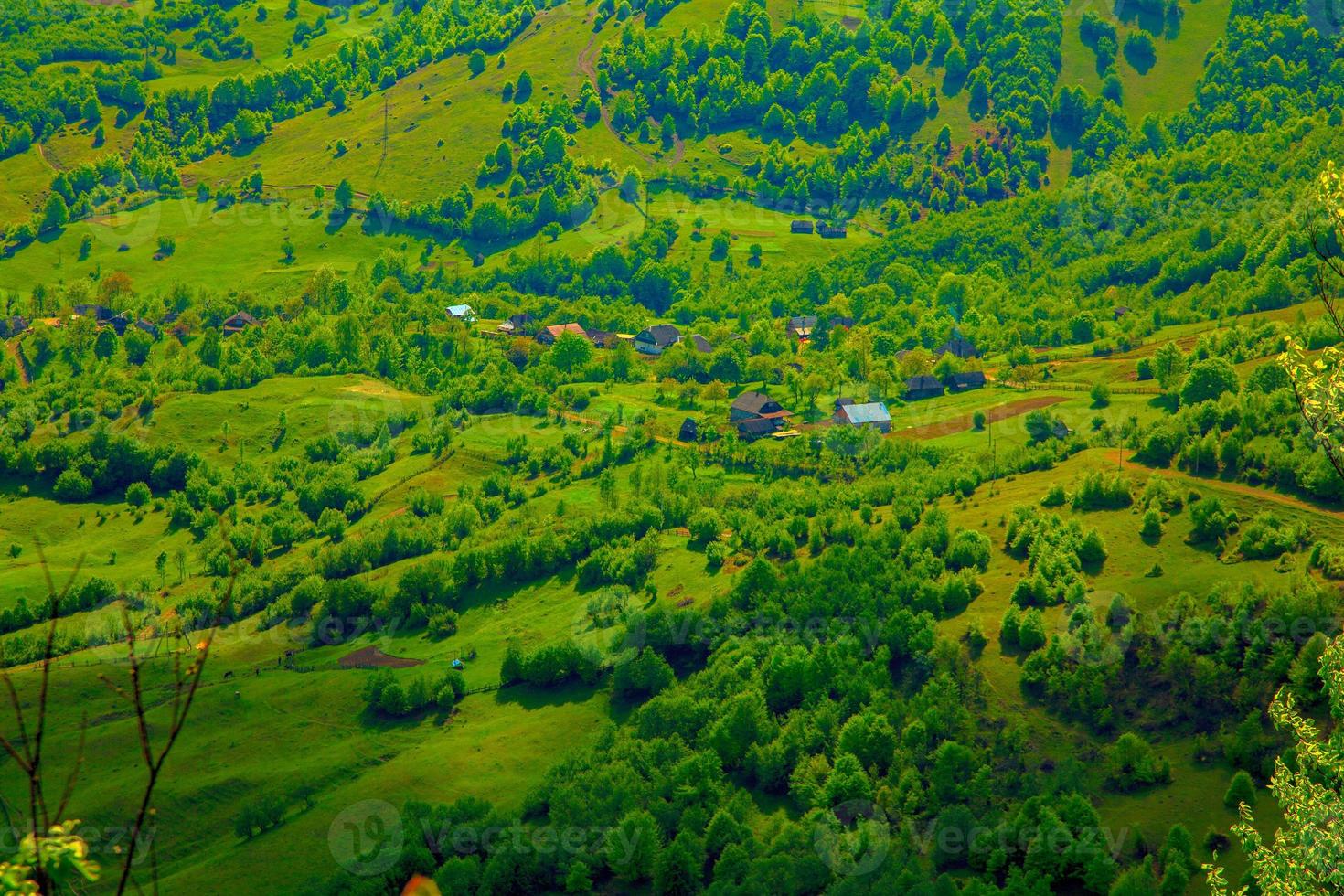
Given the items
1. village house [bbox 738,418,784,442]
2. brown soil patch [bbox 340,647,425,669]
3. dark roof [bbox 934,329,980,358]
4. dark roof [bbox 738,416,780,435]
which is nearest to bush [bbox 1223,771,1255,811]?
brown soil patch [bbox 340,647,425,669]

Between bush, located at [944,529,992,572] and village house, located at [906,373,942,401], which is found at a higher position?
bush, located at [944,529,992,572]

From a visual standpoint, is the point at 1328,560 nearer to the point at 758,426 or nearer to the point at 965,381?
the point at 758,426

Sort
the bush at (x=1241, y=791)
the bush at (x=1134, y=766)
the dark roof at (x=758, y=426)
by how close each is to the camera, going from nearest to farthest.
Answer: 1. the bush at (x=1241, y=791)
2. the bush at (x=1134, y=766)
3. the dark roof at (x=758, y=426)

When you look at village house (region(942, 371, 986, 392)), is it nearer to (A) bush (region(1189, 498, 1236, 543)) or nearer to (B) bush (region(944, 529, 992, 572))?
(B) bush (region(944, 529, 992, 572))

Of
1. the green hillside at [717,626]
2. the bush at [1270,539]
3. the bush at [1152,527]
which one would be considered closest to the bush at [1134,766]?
the green hillside at [717,626]

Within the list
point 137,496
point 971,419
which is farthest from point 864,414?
point 137,496

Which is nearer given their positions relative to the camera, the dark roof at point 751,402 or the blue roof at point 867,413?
the blue roof at point 867,413

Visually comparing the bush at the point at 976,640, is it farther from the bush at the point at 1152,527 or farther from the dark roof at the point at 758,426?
the dark roof at the point at 758,426

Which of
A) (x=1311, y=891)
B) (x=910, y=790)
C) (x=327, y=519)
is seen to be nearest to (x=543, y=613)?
(x=327, y=519)
